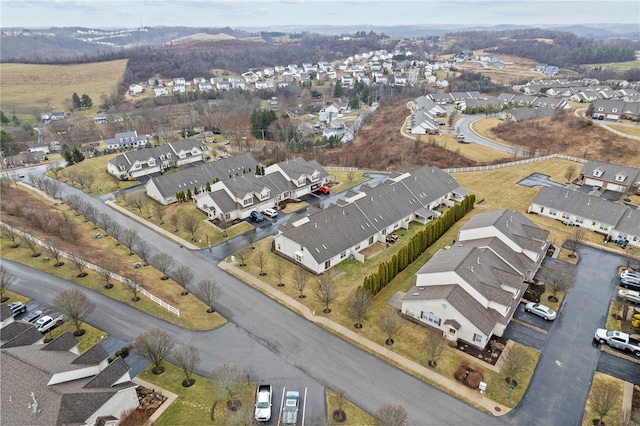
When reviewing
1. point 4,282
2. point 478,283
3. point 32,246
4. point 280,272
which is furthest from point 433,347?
point 32,246

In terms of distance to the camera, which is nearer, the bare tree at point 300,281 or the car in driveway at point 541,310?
the car in driveway at point 541,310

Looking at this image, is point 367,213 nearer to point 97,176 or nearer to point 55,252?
point 55,252

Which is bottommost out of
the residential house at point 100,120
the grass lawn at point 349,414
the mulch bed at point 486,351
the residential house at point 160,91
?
the grass lawn at point 349,414

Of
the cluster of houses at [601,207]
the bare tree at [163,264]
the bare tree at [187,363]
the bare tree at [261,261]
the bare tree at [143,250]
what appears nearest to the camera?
the bare tree at [187,363]

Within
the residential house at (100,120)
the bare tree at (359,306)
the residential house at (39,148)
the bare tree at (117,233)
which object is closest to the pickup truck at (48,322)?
the bare tree at (117,233)

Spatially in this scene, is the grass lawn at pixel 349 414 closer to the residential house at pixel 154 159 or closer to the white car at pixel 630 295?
the white car at pixel 630 295

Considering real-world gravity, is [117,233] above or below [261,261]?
above

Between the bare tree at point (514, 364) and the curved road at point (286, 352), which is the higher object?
the bare tree at point (514, 364)

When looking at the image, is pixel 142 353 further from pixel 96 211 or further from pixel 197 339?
pixel 96 211
